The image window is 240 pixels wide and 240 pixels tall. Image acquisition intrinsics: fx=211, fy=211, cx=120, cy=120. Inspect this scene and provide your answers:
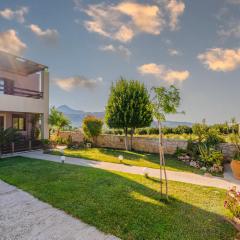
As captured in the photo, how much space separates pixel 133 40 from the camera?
14.0 metres

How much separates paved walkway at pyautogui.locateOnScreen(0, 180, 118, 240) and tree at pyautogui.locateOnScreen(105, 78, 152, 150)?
10.6m

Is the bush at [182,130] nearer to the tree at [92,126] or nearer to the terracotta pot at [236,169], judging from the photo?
the tree at [92,126]

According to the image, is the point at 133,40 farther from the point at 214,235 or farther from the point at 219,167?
the point at 214,235

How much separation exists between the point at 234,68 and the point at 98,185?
452 inches

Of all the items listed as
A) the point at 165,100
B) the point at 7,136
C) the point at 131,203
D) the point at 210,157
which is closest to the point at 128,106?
the point at 210,157

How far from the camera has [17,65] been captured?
16719 mm

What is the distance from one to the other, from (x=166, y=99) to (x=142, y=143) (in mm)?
10975

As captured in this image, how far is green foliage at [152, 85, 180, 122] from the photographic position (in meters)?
5.86

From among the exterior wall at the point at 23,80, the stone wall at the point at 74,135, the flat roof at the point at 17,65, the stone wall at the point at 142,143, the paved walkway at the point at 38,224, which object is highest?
the flat roof at the point at 17,65

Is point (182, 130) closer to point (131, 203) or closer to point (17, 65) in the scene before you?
point (17, 65)

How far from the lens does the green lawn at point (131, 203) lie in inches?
175

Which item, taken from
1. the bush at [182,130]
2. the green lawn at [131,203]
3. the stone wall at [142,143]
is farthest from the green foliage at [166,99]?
the bush at [182,130]

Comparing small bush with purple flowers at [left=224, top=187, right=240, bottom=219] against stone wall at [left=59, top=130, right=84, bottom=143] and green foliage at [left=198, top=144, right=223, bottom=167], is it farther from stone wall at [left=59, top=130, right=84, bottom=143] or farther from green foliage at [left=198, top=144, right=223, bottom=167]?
stone wall at [left=59, top=130, right=84, bottom=143]

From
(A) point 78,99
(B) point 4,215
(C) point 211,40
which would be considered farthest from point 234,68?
(A) point 78,99
